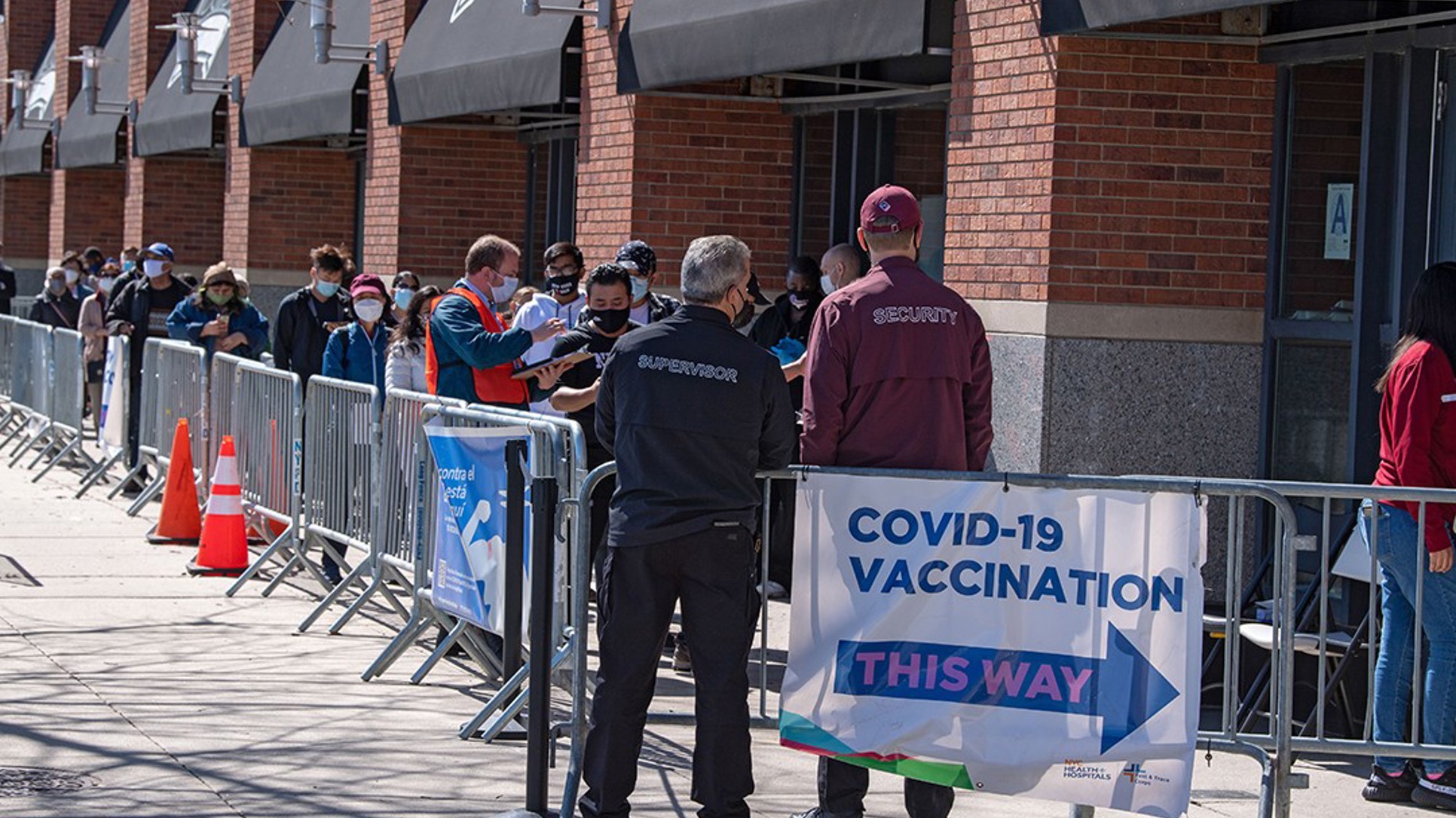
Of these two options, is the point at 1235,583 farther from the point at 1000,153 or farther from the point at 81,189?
the point at 81,189

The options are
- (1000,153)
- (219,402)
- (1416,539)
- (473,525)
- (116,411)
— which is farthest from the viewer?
(116,411)

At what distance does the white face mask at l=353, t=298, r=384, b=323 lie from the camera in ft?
41.3

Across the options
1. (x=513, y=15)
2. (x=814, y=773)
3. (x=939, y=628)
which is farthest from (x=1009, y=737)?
(x=513, y=15)

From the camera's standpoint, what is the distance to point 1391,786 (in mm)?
7586

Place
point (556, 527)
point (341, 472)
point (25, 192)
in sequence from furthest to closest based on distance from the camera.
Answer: point (25, 192)
point (341, 472)
point (556, 527)

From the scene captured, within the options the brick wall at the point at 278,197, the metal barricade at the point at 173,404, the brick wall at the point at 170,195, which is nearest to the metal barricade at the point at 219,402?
the metal barricade at the point at 173,404

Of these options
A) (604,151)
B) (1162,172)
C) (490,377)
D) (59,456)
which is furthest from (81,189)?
(1162,172)

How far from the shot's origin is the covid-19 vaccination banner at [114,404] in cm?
1642

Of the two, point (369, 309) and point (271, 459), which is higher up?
point (369, 309)

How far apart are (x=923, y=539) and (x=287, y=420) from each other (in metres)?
6.63

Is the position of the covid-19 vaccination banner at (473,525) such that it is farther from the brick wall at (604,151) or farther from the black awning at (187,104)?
the black awning at (187,104)

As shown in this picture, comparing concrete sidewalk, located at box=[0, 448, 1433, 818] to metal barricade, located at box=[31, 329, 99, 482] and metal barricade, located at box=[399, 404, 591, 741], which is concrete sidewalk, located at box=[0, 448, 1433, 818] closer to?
metal barricade, located at box=[399, 404, 591, 741]

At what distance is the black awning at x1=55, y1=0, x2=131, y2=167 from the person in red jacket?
74.9 ft

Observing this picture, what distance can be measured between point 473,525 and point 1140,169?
140 inches
